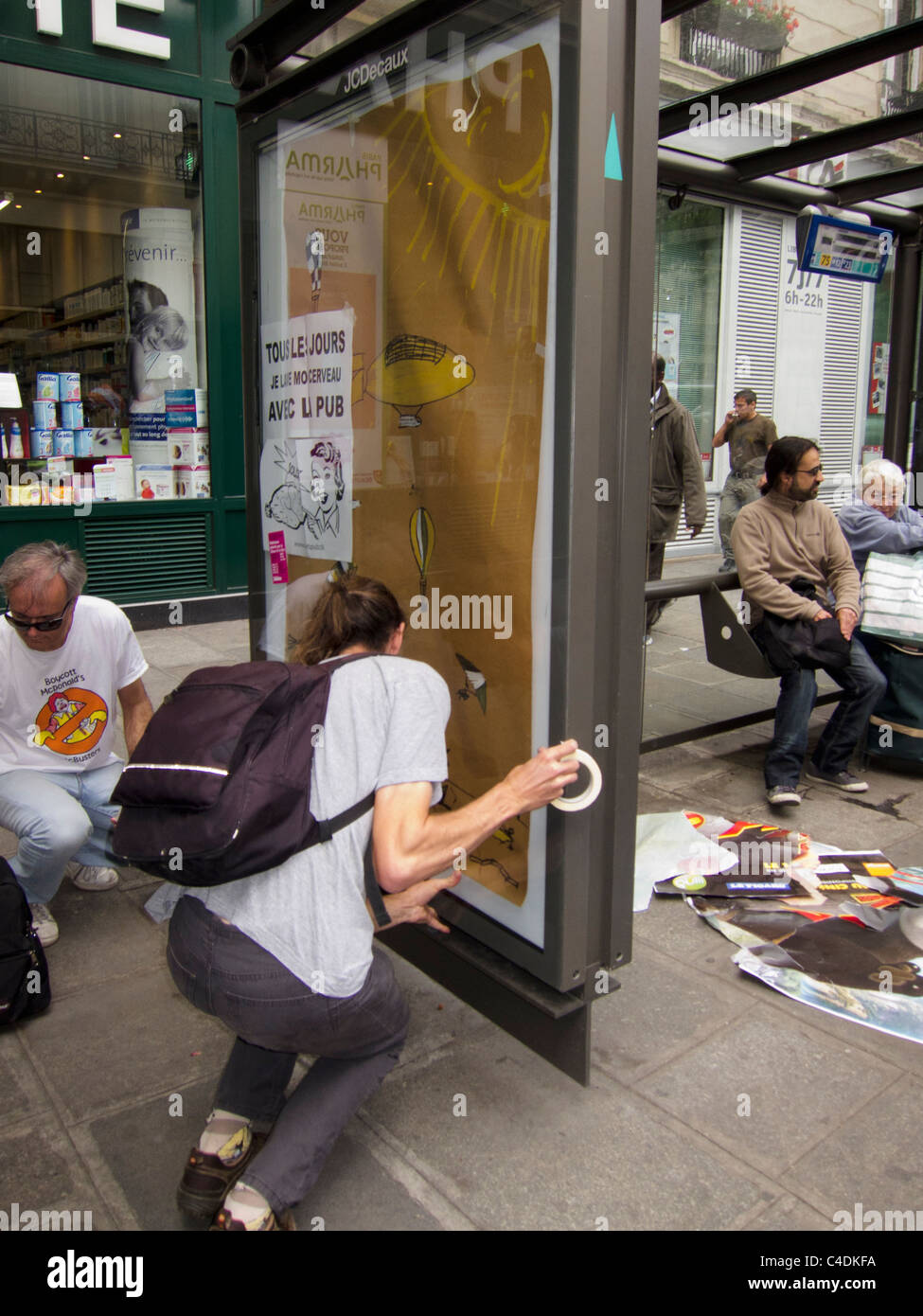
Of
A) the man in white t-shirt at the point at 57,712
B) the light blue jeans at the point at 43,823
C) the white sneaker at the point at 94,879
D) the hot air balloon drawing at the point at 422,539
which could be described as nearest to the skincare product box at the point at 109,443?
the man in white t-shirt at the point at 57,712

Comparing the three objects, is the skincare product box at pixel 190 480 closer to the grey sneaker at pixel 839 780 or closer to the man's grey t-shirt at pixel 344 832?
the grey sneaker at pixel 839 780

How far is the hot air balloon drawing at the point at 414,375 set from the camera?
262 cm

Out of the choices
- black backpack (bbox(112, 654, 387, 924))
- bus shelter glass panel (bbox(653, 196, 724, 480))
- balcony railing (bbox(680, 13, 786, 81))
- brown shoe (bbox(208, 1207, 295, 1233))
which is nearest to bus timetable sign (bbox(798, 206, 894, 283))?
balcony railing (bbox(680, 13, 786, 81))

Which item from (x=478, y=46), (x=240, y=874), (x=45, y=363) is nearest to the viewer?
(x=240, y=874)

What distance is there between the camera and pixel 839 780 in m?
4.57

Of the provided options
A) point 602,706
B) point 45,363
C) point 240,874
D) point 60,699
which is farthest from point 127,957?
point 45,363

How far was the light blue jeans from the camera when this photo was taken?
3.10 m

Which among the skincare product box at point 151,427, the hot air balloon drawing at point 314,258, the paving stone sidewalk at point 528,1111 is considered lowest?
the paving stone sidewalk at point 528,1111

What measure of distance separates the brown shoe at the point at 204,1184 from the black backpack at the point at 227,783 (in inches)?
25.3

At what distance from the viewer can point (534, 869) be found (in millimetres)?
2541

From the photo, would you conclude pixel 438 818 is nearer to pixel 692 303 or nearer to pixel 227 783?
pixel 227 783

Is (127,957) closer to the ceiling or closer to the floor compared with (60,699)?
closer to the floor

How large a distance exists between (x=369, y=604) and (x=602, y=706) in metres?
0.63
